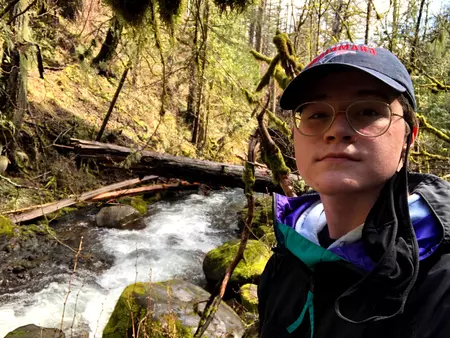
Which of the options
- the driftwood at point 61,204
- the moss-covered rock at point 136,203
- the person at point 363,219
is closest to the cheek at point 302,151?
the person at point 363,219

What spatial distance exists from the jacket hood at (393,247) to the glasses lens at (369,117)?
0.16 metres

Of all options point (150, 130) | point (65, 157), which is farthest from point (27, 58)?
point (150, 130)

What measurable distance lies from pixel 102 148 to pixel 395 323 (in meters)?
6.83

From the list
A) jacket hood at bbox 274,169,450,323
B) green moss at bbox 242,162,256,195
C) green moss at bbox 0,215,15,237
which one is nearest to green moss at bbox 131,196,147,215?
green moss at bbox 0,215,15,237

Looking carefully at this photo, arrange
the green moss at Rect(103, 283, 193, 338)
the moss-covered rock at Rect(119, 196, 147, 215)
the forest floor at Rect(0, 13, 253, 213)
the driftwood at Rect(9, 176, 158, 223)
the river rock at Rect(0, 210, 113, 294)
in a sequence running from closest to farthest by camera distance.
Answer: the green moss at Rect(103, 283, 193, 338) < the river rock at Rect(0, 210, 113, 294) < the driftwood at Rect(9, 176, 158, 223) < the forest floor at Rect(0, 13, 253, 213) < the moss-covered rock at Rect(119, 196, 147, 215)

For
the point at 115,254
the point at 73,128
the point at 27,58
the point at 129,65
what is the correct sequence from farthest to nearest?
1. the point at 73,128
2. the point at 129,65
3. the point at 115,254
4. the point at 27,58

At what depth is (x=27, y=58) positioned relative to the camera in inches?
254

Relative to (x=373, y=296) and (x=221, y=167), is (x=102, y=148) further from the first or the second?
(x=373, y=296)

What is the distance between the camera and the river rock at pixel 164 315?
3684 millimetres

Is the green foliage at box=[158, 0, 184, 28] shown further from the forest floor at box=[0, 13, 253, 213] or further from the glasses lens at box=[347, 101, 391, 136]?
the glasses lens at box=[347, 101, 391, 136]

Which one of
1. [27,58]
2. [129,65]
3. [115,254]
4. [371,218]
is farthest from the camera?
[129,65]

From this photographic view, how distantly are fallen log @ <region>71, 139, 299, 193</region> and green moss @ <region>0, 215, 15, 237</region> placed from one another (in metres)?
1.83

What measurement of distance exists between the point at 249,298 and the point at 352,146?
4.46 meters

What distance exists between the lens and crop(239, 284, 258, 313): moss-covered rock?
16.7 feet
